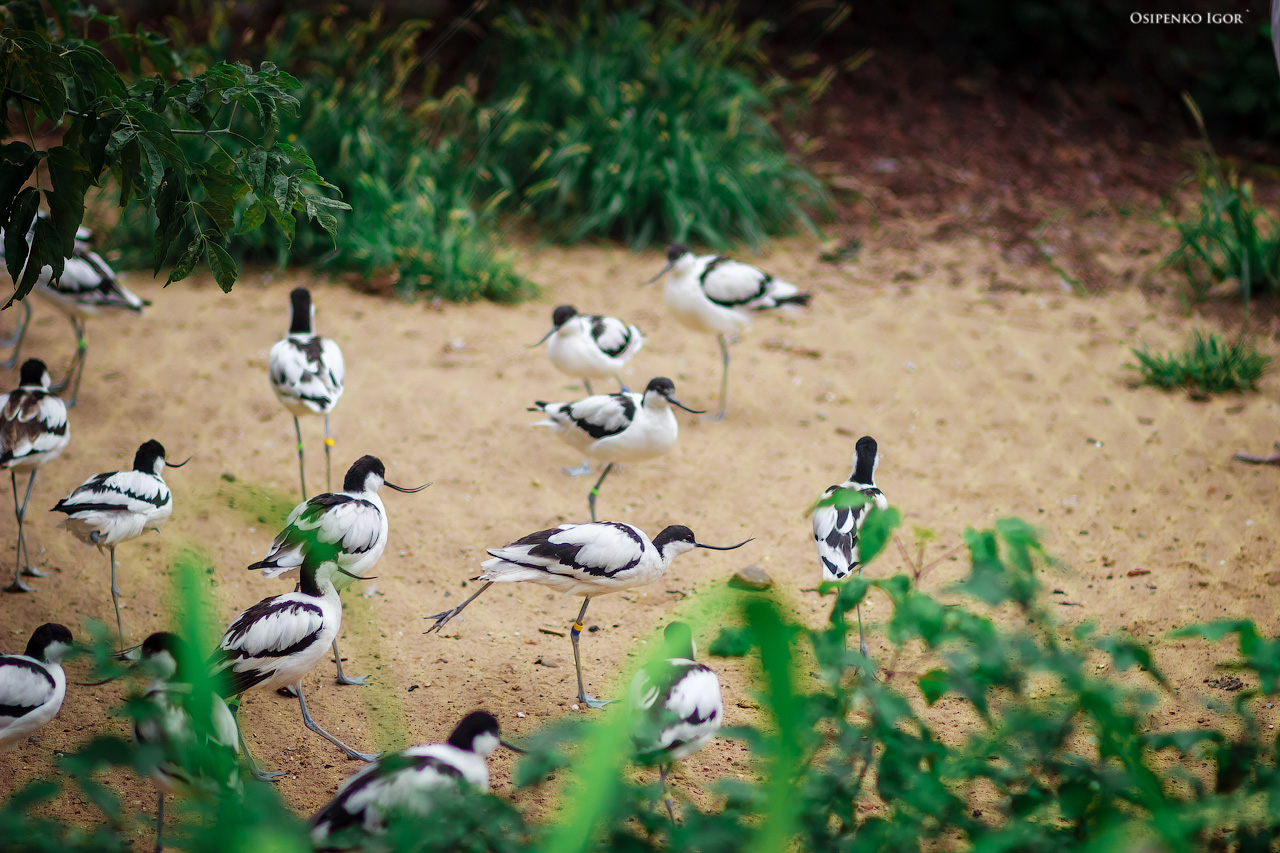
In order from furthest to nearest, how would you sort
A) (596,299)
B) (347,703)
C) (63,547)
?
(596,299), (63,547), (347,703)

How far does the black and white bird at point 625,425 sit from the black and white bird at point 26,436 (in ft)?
6.92

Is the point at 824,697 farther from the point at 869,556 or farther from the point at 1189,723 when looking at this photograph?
the point at 1189,723

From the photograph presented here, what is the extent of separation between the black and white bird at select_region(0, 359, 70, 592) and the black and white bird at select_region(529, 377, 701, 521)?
2109 mm

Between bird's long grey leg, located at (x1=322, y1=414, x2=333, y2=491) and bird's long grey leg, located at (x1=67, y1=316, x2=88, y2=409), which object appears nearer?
bird's long grey leg, located at (x1=322, y1=414, x2=333, y2=491)

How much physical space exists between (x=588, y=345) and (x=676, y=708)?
273 cm

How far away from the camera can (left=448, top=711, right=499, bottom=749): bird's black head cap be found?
8.36ft

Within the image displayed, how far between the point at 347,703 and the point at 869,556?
2342 mm

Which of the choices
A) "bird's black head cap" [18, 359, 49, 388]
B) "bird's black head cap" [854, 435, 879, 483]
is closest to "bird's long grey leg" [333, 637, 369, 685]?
"bird's black head cap" [18, 359, 49, 388]

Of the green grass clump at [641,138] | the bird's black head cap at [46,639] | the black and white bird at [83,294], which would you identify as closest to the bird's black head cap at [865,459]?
the bird's black head cap at [46,639]

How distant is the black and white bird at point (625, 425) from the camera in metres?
4.50

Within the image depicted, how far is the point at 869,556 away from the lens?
199 centimetres

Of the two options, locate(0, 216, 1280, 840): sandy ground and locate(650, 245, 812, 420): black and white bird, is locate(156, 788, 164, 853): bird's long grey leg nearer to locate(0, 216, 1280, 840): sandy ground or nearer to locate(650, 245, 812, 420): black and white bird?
locate(0, 216, 1280, 840): sandy ground

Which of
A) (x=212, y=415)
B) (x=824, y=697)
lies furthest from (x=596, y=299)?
(x=824, y=697)

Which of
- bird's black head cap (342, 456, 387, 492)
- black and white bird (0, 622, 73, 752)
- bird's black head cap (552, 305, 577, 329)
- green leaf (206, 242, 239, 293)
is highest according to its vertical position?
green leaf (206, 242, 239, 293)
